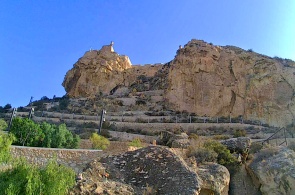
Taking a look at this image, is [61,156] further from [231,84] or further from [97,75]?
[97,75]

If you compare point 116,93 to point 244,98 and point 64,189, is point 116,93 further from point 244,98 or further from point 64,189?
point 64,189

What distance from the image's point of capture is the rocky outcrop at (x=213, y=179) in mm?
11422

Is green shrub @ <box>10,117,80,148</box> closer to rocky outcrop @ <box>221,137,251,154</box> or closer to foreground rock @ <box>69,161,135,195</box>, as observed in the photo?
foreground rock @ <box>69,161,135,195</box>

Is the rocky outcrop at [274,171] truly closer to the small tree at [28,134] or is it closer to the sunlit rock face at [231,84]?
the small tree at [28,134]

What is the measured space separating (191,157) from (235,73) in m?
30.7

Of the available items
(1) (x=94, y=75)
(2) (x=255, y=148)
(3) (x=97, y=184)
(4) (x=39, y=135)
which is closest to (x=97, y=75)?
(1) (x=94, y=75)

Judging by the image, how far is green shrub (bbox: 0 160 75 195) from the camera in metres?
7.98

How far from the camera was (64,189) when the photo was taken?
841 centimetres

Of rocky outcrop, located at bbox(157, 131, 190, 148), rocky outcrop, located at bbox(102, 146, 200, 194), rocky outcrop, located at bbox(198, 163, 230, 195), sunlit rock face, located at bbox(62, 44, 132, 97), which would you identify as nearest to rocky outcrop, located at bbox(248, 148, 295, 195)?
rocky outcrop, located at bbox(198, 163, 230, 195)

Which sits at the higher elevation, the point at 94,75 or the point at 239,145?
the point at 94,75

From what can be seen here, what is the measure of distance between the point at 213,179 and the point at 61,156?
18.0 ft

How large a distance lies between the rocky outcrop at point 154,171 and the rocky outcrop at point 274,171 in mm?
4032

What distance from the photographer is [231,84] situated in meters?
42.4

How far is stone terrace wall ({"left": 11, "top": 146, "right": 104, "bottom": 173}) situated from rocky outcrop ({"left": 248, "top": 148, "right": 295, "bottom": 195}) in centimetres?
608
